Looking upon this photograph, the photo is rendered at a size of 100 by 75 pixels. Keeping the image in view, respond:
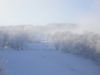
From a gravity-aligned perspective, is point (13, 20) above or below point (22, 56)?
above

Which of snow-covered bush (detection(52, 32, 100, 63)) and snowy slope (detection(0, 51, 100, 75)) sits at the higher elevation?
snow-covered bush (detection(52, 32, 100, 63))

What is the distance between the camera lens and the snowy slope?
4.57 ft

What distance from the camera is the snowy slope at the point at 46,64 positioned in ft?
4.57

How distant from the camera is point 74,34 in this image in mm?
1458

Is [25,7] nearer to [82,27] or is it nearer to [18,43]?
[18,43]

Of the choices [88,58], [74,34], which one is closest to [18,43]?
[74,34]

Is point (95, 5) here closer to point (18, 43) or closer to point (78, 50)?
point (78, 50)

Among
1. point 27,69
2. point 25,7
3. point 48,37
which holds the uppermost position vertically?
point 25,7

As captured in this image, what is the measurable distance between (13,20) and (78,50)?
1.88 feet

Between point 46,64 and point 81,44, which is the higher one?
point 81,44

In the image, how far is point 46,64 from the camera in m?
1.42

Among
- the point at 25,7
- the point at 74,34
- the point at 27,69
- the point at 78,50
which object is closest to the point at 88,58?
the point at 78,50

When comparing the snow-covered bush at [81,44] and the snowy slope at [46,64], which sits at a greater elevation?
the snow-covered bush at [81,44]

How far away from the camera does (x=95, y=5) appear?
146 cm
